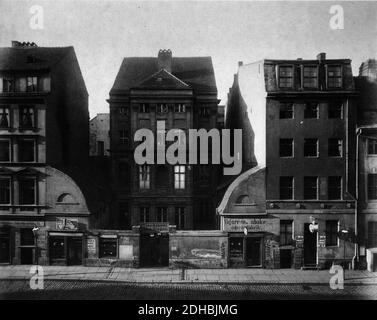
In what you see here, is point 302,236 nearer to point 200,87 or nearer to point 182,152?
point 182,152

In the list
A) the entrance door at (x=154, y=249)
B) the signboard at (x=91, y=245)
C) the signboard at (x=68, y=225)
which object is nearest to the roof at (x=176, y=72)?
the signboard at (x=68, y=225)

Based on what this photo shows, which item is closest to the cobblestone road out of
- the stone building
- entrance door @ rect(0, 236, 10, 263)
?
entrance door @ rect(0, 236, 10, 263)

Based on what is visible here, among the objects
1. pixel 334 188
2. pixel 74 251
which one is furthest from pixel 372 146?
pixel 74 251

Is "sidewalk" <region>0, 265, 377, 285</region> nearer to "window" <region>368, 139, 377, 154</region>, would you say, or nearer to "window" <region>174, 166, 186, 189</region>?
"window" <region>174, 166, 186, 189</region>

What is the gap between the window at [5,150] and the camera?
91.4ft

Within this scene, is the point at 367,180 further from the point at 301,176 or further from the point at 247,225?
the point at 247,225

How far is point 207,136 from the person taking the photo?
103 feet

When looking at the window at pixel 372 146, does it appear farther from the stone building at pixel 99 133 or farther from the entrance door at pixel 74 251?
the stone building at pixel 99 133

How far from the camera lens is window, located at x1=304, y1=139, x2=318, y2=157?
28109 millimetres

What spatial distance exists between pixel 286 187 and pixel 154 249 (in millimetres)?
11016

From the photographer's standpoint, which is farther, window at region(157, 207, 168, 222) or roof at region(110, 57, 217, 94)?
roof at region(110, 57, 217, 94)

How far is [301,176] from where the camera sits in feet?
92.1

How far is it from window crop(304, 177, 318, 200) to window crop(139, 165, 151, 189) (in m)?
12.8

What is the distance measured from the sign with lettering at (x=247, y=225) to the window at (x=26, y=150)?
15138 millimetres
